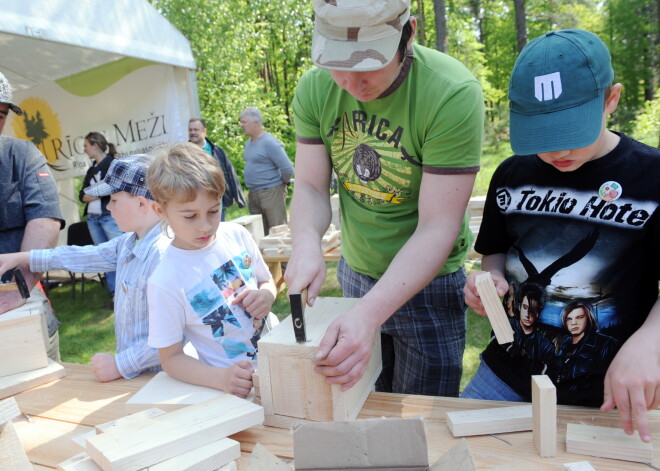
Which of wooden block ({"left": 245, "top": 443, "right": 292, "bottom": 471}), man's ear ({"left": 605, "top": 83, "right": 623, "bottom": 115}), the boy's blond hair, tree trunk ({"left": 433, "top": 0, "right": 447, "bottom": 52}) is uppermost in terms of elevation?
tree trunk ({"left": 433, "top": 0, "right": 447, "bottom": 52})

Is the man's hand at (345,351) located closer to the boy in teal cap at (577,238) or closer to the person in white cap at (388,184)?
the person in white cap at (388,184)

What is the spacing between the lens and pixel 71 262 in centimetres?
234

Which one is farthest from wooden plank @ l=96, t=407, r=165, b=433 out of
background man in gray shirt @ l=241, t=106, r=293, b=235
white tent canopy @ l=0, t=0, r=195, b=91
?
background man in gray shirt @ l=241, t=106, r=293, b=235

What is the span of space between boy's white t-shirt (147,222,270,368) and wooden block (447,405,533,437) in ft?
2.86

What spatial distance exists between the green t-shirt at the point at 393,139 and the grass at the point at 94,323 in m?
2.20

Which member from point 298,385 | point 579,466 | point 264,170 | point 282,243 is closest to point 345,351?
point 298,385

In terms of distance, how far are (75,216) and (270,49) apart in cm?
1461

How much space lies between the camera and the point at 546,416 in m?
1.20

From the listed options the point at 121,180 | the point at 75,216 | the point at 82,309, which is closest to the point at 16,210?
the point at 121,180

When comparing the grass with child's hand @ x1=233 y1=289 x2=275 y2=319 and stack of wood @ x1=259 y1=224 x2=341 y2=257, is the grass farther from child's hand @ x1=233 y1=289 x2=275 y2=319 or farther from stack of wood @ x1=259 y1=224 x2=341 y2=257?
child's hand @ x1=233 y1=289 x2=275 y2=319

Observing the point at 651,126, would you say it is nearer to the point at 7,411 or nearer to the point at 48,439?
the point at 48,439

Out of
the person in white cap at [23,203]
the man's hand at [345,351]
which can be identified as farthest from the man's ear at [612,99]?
the person in white cap at [23,203]

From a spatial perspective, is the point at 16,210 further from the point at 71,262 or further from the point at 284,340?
the point at 284,340

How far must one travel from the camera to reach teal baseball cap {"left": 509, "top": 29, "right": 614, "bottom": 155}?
132 cm
